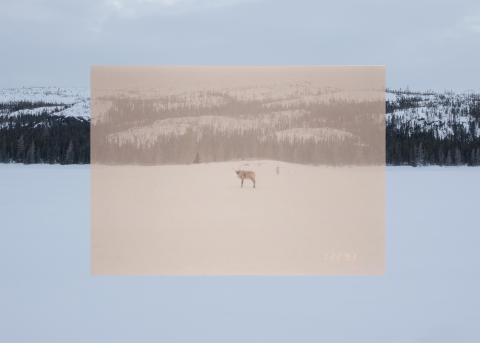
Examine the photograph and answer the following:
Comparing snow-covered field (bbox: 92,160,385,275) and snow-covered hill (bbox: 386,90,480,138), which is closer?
snow-covered field (bbox: 92,160,385,275)

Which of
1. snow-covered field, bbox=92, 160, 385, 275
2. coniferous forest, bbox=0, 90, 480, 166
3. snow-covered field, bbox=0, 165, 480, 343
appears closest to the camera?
snow-covered field, bbox=0, 165, 480, 343

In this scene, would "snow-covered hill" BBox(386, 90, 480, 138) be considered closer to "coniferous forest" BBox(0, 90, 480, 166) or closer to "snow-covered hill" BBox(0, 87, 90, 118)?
"coniferous forest" BBox(0, 90, 480, 166)

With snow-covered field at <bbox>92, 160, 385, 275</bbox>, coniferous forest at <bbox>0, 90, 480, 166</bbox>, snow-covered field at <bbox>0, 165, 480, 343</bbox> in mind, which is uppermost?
coniferous forest at <bbox>0, 90, 480, 166</bbox>

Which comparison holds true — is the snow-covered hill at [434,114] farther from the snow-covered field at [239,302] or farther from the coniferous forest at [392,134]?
the snow-covered field at [239,302]

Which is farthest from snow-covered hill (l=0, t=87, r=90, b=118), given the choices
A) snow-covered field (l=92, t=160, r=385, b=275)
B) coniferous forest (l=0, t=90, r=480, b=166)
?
snow-covered field (l=92, t=160, r=385, b=275)

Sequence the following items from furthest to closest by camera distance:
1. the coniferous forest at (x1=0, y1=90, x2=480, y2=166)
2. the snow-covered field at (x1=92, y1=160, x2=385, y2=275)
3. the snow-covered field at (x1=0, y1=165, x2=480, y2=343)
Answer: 1. the coniferous forest at (x1=0, y1=90, x2=480, y2=166)
2. the snow-covered field at (x1=92, y1=160, x2=385, y2=275)
3. the snow-covered field at (x1=0, y1=165, x2=480, y2=343)

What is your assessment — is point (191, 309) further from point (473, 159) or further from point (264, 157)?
point (473, 159)

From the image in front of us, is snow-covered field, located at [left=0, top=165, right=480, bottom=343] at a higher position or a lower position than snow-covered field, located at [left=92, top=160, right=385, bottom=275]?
lower

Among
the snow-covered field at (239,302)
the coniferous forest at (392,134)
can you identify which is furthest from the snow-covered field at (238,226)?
the coniferous forest at (392,134)

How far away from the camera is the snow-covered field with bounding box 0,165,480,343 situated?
3336mm

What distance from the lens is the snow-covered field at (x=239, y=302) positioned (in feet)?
10.9

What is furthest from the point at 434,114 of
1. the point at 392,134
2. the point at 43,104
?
the point at 43,104

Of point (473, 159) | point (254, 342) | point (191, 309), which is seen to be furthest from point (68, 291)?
point (473, 159)

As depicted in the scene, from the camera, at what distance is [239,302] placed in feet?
12.8
